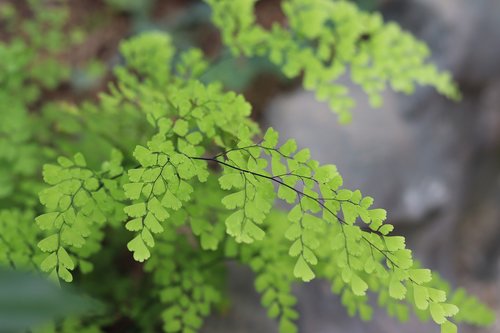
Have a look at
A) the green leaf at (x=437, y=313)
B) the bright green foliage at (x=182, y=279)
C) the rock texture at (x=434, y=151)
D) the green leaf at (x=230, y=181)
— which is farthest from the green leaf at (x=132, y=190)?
the rock texture at (x=434, y=151)

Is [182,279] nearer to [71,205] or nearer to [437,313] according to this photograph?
[71,205]

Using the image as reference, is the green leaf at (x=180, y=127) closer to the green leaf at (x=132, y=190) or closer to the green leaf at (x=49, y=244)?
the green leaf at (x=132, y=190)

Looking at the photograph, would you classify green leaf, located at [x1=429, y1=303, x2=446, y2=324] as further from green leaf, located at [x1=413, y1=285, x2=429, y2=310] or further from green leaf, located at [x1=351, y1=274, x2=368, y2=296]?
green leaf, located at [x1=351, y1=274, x2=368, y2=296]

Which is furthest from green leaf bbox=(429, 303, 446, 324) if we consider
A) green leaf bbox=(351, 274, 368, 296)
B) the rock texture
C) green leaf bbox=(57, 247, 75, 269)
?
the rock texture

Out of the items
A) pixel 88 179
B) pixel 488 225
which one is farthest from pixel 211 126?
pixel 488 225

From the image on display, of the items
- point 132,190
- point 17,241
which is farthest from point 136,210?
point 17,241

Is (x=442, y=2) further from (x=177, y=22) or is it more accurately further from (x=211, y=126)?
(x=211, y=126)

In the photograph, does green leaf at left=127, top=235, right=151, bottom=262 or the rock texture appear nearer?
green leaf at left=127, top=235, right=151, bottom=262
